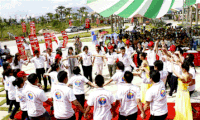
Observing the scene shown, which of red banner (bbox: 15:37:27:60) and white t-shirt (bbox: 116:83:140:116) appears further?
red banner (bbox: 15:37:27:60)

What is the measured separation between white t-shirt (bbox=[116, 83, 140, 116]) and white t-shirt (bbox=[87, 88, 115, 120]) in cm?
24

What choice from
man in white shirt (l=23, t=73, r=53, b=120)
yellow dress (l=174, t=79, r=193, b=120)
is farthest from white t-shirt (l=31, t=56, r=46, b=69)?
yellow dress (l=174, t=79, r=193, b=120)

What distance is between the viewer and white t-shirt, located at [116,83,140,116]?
10.1ft

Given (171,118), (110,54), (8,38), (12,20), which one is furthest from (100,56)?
(12,20)

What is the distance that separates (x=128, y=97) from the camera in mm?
3102

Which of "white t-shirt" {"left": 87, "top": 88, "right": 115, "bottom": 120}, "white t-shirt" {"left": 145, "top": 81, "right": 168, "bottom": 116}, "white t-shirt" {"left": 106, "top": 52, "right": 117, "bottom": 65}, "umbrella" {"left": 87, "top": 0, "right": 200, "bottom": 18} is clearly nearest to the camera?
"white t-shirt" {"left": 87, "top": 88, "right": 115, "bottom": 120}

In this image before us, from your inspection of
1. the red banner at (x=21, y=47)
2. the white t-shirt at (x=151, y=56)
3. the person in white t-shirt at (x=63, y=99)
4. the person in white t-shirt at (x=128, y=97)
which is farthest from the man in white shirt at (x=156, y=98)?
the red banner at (x=21, y=47)

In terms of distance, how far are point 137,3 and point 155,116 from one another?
386cm

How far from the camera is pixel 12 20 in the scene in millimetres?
47594

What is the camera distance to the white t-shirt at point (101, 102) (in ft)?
9.57

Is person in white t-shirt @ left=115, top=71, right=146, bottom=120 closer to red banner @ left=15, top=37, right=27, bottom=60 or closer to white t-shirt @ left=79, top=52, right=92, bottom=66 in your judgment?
white t-shirt @ left=79, top=52, right=92, bottom=66

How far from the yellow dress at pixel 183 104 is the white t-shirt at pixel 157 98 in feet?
3.42

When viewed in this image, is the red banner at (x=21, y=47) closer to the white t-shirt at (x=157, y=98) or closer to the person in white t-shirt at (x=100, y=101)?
the person in white t-shirt at (x=100, y=101)

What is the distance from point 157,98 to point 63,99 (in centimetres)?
162
